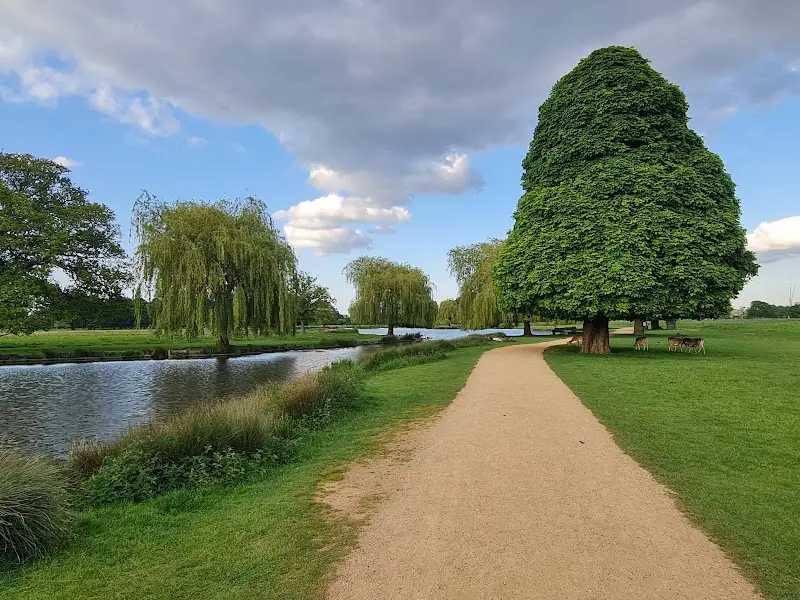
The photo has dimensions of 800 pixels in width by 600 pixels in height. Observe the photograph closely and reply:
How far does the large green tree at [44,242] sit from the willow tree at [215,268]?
15.0 ft

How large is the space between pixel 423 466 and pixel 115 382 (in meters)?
16.6

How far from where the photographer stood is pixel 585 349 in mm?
22391

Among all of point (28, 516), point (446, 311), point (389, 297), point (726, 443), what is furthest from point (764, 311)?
point (28, 516)

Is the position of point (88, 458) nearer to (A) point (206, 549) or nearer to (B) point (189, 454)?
(B) point (189, 454)

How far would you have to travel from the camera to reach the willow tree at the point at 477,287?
38156 millimetres

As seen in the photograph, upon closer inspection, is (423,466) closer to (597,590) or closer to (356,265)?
(597,590)

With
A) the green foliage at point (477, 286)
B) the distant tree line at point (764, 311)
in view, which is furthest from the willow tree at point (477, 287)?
the distant tree line at point (764, 311)

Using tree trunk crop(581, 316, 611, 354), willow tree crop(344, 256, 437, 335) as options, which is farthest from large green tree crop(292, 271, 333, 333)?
tree trunk crop(581, 316, 611, 354)

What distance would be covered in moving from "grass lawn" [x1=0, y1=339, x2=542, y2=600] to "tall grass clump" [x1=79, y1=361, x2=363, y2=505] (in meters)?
0.38

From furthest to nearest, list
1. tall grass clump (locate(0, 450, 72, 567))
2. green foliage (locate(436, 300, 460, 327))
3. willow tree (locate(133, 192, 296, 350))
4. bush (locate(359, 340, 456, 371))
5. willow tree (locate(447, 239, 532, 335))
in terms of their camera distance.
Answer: green foliage (locate(436, 300, 460, 327))
willow tree (locate(447, 239, 532, 335))
willow tree (locate(133, 192, 296, 350))
bush (locate(359, 340, 456, 371))
tall grass clump (locate(0, 450, 72, 567))

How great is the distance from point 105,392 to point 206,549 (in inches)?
575

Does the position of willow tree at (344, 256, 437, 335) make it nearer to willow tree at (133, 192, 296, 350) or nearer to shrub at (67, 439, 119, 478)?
willow tree at (133, 192, 296, 350)

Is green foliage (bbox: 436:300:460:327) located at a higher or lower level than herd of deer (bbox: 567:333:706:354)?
higher

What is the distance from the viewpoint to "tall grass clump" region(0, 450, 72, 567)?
390cm
